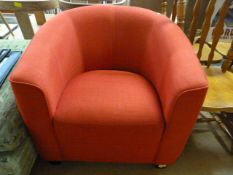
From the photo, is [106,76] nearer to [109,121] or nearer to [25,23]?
[109,121]

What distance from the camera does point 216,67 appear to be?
52.2 inches

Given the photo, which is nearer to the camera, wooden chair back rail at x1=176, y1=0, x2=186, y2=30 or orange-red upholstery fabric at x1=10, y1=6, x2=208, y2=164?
orange-red upholstery fabric at x1=10, y1=6, x2=208, y2=164

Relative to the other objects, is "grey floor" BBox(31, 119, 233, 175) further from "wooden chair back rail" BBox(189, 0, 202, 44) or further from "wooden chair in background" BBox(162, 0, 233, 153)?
"wooden chair back rail" BBox(189, 0, 202, 44)

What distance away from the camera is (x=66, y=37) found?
3.78ft

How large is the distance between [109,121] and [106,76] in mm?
353

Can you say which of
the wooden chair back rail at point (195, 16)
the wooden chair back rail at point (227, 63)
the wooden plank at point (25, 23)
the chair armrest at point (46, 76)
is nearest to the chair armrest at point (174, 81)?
the wooden chair back rail at point (195, 16)

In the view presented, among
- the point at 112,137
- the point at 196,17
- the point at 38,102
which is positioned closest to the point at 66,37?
the point at 38,102

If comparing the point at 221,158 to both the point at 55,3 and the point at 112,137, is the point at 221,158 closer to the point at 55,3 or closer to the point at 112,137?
the point at 112,137

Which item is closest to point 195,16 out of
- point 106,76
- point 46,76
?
point 106,76

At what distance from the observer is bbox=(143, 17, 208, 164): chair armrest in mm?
847

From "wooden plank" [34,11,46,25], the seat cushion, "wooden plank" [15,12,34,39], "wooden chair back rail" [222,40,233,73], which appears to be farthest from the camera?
"wooden plank" [34,11,46,25]

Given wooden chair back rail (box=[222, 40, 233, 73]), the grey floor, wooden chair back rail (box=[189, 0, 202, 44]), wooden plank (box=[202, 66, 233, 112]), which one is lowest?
the grey floor

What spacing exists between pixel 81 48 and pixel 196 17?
26.4 inches

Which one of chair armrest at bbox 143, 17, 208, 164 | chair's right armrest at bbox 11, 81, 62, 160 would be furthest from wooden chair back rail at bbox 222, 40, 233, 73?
chair's right armrest at bbox 11, 81, 62, 160
